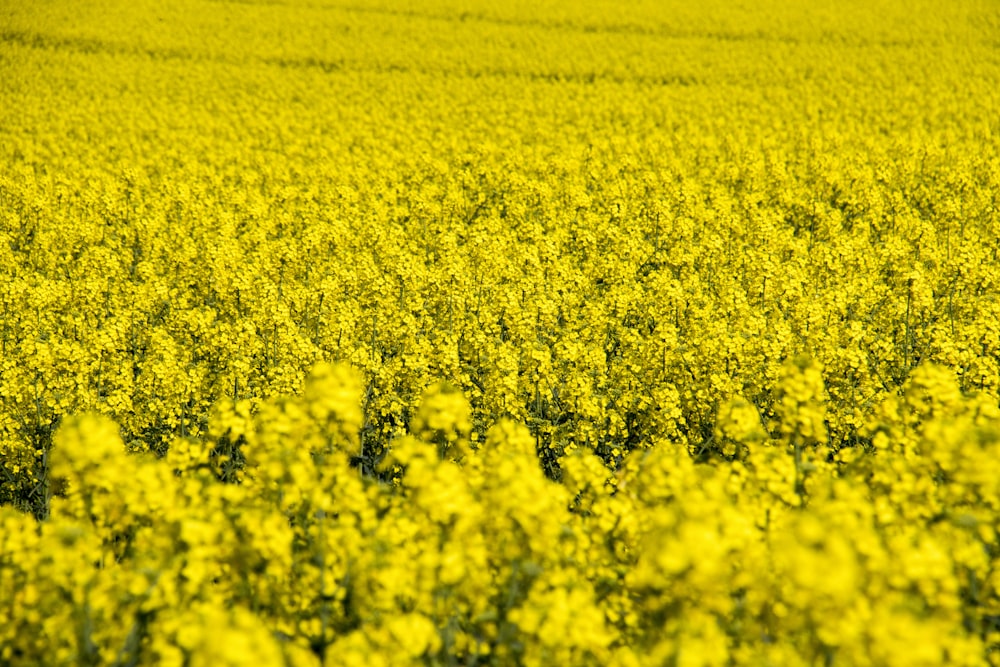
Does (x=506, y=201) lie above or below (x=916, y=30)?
below

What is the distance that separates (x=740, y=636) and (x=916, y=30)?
40583 millimetres

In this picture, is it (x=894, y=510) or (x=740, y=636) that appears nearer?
(x=740, y=636)

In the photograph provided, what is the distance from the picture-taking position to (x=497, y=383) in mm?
7809

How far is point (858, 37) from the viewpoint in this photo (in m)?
33.9

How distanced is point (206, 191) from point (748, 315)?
1259 cm

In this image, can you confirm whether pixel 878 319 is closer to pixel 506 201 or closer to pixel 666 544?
pixel 666 544

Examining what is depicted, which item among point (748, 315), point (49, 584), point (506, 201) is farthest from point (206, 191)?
point (49, 584)

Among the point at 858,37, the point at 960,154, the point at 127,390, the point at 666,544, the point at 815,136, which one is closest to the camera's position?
the point at 666,544

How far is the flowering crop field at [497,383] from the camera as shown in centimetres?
377

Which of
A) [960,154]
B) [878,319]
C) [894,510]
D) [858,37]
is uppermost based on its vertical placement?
[858,37]

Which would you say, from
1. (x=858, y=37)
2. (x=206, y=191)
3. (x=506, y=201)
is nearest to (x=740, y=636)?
(x=506, y=201)

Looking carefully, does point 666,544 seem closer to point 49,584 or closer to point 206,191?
point 49,584

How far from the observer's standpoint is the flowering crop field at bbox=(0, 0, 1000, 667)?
3.77 metres

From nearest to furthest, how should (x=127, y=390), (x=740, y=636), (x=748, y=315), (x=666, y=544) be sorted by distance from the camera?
1. (x=666, y=544)
2. (x=740, y=636)
3. (x=127, y=390)
4. (x=748, y=315)
